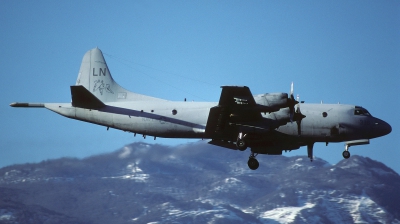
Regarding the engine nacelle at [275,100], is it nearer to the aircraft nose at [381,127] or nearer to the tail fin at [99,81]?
the aircraft nose at [381,127]

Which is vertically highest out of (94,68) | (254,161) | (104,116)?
(94,68)

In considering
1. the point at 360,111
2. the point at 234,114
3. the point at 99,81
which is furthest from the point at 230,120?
the point at 99,81

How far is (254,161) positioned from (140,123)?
8934 millimetres

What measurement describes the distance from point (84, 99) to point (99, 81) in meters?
4.39

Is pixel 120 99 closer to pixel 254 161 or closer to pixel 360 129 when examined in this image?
pixel 254 161

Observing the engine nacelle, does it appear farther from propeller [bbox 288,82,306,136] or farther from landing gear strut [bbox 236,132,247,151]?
landing gear strut [bbox 236,132,247,151]

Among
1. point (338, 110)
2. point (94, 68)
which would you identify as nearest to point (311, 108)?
point (338, 110)

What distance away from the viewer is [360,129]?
1747 inches

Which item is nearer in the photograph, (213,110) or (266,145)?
(213,110)

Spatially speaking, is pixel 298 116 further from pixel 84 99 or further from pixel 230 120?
pixel 84 99

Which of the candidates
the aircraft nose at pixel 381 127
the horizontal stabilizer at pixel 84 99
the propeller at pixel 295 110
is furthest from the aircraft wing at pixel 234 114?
the aircraft nose at pixel 381 127

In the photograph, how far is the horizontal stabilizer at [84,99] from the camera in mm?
Answer: 41875

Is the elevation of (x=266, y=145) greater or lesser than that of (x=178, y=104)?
lesser

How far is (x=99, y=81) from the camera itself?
4700 cm
